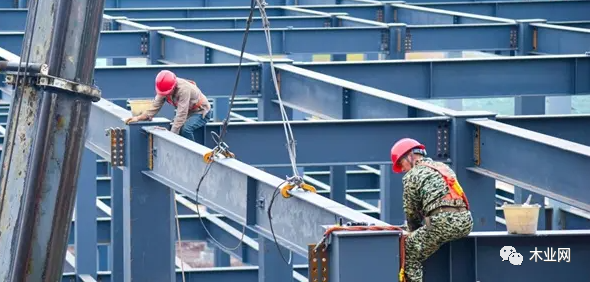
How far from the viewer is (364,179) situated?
2416cm

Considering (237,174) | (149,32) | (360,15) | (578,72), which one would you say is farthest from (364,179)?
(237,174)

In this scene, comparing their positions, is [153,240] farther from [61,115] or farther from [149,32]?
[149,32]

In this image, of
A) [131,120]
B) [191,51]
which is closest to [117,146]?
[131,120]

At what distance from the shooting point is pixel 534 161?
12898 millimetres

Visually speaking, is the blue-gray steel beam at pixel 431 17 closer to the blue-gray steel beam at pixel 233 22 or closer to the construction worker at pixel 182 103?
the blue-gray steel beam at pixel 233 22

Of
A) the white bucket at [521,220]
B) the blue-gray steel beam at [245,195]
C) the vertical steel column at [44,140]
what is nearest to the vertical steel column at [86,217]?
the blue-gray steel beam at [245,195]

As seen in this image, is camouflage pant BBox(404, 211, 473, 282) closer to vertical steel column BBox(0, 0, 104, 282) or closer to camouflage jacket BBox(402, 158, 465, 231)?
camouflage jacket BBox(402, 158, 465, 231)

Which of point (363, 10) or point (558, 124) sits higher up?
point (363, 10)

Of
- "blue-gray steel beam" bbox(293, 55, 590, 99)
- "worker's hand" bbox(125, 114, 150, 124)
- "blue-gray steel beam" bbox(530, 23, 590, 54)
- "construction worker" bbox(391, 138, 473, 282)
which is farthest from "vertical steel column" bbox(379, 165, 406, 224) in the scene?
"construction worker" bbox(391, 138, 473, 282)

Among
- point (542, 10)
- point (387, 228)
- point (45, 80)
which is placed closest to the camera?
point (387, 228)

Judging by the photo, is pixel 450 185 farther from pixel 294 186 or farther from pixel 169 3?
pixel 169 3

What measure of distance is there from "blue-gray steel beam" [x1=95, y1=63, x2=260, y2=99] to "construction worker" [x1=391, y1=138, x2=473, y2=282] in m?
9.07

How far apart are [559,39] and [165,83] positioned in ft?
35.6

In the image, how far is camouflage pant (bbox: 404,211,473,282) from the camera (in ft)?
29.7
